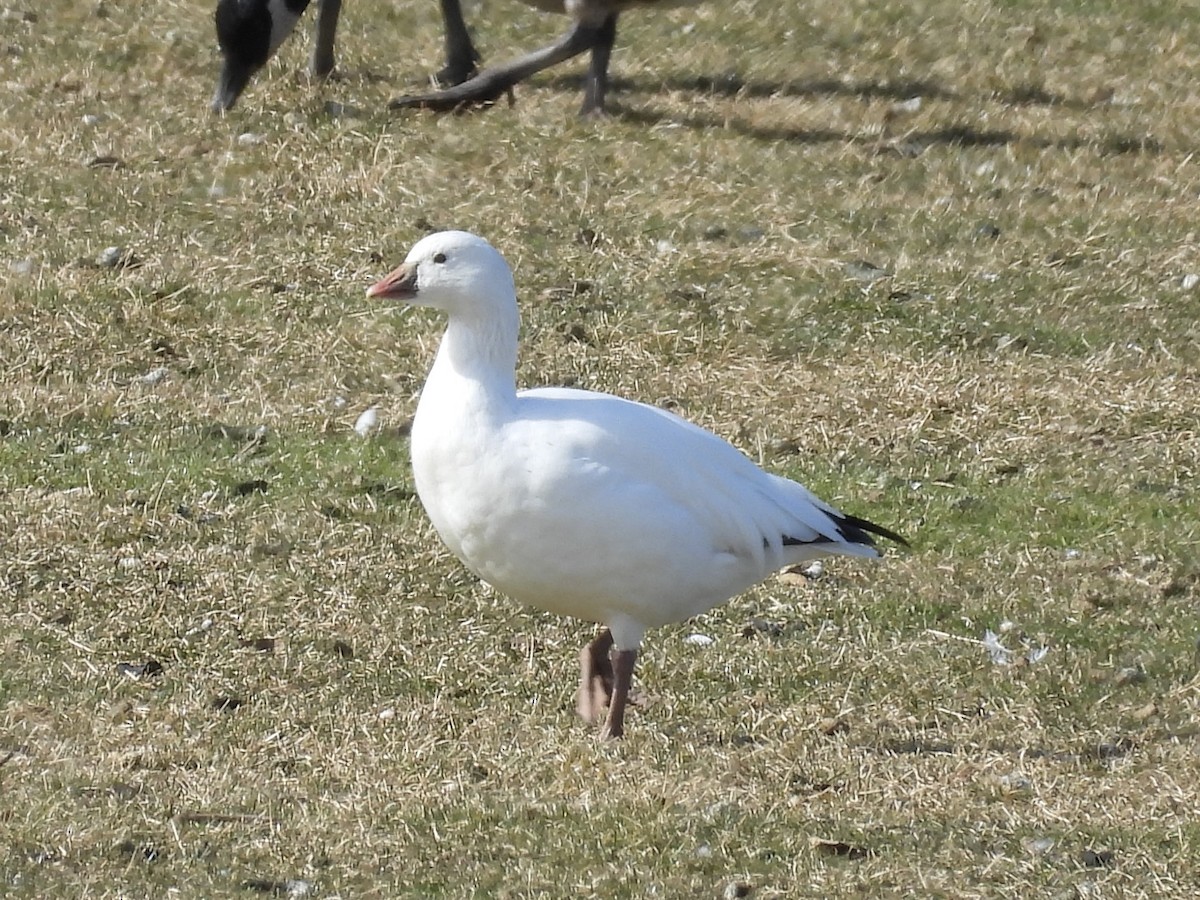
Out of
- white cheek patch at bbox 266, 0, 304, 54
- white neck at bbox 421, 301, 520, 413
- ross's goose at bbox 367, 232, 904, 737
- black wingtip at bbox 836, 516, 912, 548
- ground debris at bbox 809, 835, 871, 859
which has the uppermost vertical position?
white neck at bbox 421, 301, 520, 413

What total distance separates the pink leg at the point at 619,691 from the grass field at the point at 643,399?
0.10m

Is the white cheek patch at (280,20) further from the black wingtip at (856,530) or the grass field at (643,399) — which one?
the black wingtip at (856,530)

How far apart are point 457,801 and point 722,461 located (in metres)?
1.17

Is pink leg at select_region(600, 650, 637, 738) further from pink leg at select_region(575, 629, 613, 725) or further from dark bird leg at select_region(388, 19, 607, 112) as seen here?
dark bird leg at select_region(388, 19, 607, 112)

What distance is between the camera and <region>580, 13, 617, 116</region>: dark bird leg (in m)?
9.59

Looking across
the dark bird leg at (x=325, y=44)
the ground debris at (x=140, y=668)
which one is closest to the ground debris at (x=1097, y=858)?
the ground debris at (x=140, y=668)

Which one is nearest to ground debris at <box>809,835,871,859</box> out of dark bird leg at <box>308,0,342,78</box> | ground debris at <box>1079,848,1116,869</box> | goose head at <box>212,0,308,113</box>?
ground debris at <box>1079,848,1116,869</box>

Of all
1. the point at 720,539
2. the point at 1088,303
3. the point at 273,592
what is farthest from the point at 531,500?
the point at 1088,303

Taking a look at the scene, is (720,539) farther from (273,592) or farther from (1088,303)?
(1088,303)

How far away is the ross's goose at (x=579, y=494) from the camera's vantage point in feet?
15.4

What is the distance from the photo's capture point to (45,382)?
23.9ft

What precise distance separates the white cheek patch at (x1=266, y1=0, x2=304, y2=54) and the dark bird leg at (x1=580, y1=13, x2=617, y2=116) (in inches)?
61.6

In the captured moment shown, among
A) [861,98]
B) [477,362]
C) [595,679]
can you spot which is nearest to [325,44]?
[861,98]

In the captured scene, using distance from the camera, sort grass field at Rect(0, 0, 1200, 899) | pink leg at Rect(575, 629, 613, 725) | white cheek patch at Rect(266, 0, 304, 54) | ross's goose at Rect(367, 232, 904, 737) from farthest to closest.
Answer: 1. white cheek patch at Rect(266, 0, 304, 54)
2. pink leg at Rect(575, 629, 613, 725)
3. ross's goose at Rect(367, 232, 904, 737)
4. grass field at Rect(0, 0, 1200, 899)
